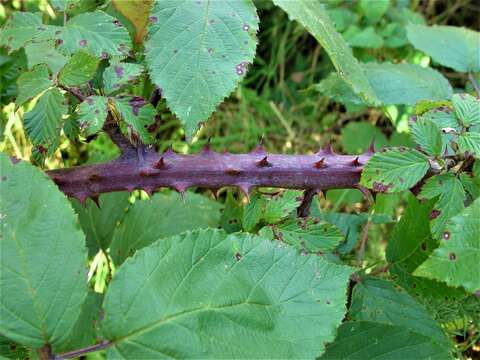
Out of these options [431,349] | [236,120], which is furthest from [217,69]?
[236,120]

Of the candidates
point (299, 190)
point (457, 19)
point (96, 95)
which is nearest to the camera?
point (96, 95)

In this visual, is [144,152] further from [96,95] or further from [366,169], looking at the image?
[366,169]

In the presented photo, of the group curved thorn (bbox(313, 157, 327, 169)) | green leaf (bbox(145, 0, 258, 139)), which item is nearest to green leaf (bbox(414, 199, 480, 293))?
curved thorn (bbox(313, 157, 327, 169))

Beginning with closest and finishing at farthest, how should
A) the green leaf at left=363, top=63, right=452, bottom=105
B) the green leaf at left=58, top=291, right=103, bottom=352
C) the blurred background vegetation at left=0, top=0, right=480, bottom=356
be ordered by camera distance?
the green leaf at left=58, top=291, right=103, bottom=352, the green leaf at left=363, top=63, right=452, bottom=105, the blurred background vegetation at left=0, top=0, right=480, bottom=356

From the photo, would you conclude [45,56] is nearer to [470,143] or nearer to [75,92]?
[75,92]

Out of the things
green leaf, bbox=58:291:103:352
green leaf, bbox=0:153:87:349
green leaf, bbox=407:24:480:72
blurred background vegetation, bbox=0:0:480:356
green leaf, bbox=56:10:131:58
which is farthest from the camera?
blurred background vegetation, bbox=0:0:480:356

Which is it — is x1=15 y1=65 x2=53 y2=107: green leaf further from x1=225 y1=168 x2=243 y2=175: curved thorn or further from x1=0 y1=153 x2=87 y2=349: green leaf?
x1=225 y1=168 x2=243 y2=175: curved thorn

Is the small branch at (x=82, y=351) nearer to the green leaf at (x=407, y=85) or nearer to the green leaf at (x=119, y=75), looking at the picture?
the green leaf at (x=119, y=75)
